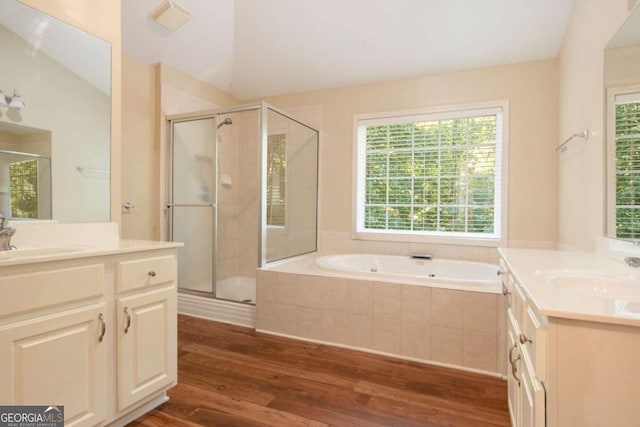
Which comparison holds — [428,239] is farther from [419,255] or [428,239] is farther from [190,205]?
[190,205]

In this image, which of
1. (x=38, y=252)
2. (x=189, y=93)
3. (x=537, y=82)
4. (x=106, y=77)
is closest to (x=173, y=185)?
(x=189, y=93)

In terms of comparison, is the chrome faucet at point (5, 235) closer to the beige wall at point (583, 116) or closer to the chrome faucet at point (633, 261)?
the chrome faucet at point (633, 261)

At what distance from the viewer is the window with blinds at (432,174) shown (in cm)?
317

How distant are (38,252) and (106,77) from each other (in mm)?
1083

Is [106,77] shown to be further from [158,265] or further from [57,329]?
[57,329]

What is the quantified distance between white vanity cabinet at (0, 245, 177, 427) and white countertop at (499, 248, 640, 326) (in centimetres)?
155

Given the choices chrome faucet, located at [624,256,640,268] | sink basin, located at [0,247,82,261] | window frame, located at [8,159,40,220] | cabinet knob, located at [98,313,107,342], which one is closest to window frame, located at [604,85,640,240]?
chrome faucet, located at [624,256,640,268]

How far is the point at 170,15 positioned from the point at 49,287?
2504mm

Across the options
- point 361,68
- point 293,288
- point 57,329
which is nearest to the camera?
point 57,329

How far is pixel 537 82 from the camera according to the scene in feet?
9.64

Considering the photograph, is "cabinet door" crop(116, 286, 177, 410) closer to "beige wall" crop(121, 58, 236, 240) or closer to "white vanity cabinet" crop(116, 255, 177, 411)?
"white vanity cabinet" crop(116, 255, 177, 411)

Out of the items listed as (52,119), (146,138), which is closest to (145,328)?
(52,119)

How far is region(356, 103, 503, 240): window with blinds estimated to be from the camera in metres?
3.17

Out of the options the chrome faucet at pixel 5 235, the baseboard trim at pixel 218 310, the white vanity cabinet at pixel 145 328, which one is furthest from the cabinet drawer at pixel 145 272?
the baseboard trim at pixel 218 310
